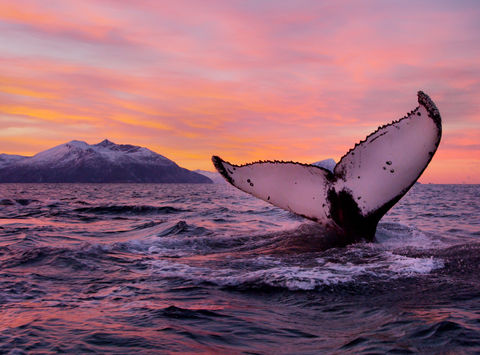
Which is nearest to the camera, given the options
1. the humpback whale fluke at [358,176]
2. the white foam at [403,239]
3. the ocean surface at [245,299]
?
the ocean surface at [245,299]

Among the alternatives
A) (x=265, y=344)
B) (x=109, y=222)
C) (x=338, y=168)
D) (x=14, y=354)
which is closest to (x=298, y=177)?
(x=338, y=168)

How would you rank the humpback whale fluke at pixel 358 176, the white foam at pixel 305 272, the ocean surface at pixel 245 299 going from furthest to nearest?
1. the white foam at pixel 305 272
2. the humpback whale fluke at pixel 358 176
3. the ocean surface at pixel 245 299

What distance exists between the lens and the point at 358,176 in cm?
503

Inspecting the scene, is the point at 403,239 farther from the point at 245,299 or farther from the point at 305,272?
the point at 245,299

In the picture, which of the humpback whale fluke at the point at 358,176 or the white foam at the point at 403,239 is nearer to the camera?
the humpback whale fluke at the point at 358,176

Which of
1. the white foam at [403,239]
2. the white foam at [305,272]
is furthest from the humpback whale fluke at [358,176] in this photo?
the white foam at [403,239]

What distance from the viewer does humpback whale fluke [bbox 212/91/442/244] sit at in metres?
4.43

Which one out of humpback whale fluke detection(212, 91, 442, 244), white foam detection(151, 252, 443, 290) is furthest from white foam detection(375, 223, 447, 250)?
humpback whale fluke detection(212, 91, 442, 244)

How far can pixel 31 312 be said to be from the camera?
3.85 meters

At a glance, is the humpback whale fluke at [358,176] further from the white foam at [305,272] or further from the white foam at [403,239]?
the white foam at [403,239]

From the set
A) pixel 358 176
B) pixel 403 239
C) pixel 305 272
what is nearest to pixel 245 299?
pixel 305 272

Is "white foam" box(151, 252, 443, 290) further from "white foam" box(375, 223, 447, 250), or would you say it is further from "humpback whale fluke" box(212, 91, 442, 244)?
"white foam" box(375, 223, 447, 250)

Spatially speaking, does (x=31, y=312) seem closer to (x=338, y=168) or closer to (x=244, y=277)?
(x=244, y=277)

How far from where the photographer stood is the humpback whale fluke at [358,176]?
14.5ft
